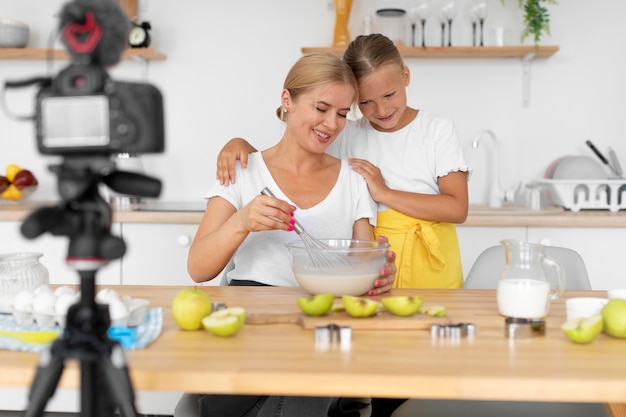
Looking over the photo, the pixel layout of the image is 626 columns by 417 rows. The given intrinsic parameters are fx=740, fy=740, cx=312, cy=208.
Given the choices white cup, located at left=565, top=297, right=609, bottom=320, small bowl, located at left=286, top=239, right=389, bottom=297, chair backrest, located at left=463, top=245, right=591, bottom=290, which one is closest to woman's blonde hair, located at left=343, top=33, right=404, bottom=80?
chair backrest, located at left=463, top=245, right=591, bottom=290

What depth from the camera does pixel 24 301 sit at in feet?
4.15

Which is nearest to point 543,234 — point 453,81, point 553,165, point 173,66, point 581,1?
point 553,165

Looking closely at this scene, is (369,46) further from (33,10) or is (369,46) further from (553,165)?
(33,10)

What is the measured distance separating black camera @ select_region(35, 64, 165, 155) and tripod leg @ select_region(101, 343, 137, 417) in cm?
24

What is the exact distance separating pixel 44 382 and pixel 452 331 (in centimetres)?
65

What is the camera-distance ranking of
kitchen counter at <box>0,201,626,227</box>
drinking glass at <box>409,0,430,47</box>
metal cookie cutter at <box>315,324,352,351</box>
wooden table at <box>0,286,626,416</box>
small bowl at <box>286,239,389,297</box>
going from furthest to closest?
1. drinking glass at <box>409,0,430,47</box>
2. kitchen counter at <box>0,201,626,227</box>
3. small bowl at <box>286,239,389,297</box>
4. metal cookie cutter at <box>315,324,352,351</box>
5. wooden table at <box>0,286,626,416</box>

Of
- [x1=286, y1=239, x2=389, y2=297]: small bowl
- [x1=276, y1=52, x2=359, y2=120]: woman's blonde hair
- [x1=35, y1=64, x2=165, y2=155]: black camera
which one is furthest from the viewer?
[x1=276, y1=52, x2=359, y2=120]: woman's blonde hair

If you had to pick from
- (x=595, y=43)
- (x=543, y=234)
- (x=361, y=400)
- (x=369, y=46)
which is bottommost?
(x=361, y=400)

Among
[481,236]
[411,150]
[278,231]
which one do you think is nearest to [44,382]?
[278,231]

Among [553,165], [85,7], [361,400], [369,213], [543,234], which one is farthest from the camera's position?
[553,165]

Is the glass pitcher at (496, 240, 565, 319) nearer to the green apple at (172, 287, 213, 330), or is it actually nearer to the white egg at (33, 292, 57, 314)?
the green apple at (172, 287, 213, 330)

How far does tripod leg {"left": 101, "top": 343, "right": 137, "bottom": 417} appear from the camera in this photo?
86cm

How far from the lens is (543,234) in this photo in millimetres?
2906

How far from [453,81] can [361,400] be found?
2128 millimetres
